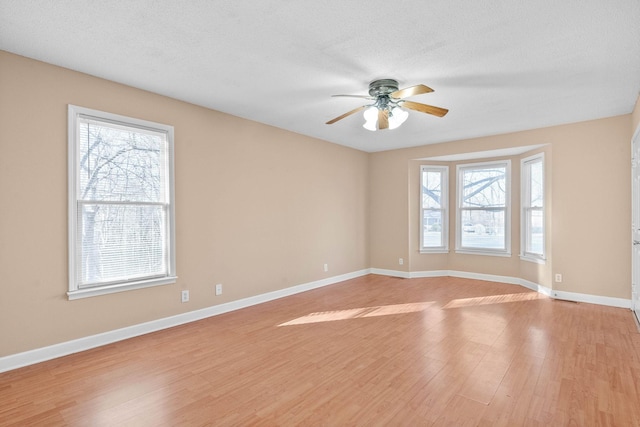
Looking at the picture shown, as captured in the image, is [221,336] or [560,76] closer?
[560,76]

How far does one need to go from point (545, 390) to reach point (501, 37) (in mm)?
2595

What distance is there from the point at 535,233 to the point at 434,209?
176cm

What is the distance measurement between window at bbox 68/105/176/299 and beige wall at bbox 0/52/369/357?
95 millimetres

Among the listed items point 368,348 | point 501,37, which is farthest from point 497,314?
point 501,37

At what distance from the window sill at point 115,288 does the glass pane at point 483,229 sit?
526 centimetres

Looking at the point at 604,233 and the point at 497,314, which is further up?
the point at 604,233

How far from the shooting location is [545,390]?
238 cm

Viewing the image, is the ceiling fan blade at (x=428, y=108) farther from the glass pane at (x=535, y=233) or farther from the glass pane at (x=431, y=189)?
the glass pane at (x=431, y=189)

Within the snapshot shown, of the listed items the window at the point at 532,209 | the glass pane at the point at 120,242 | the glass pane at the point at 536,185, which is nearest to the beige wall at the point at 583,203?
the window at the point at 532,209

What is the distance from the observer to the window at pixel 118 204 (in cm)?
308

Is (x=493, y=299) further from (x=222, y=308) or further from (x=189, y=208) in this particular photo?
(x=189, y=208)

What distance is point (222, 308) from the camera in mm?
4262

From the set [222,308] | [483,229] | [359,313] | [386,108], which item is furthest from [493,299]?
[222,308]

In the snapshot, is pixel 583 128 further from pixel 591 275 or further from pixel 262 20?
pixel 262 20
